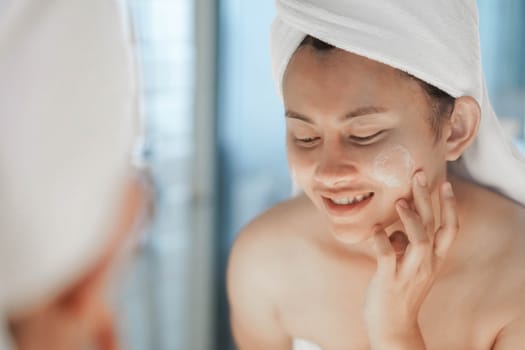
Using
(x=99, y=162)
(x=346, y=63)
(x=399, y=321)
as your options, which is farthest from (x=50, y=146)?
(x=399, y=321)

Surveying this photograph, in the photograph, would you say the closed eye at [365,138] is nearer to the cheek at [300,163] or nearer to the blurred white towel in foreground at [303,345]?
the cheek at [300,163]

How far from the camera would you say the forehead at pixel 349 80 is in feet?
2.49

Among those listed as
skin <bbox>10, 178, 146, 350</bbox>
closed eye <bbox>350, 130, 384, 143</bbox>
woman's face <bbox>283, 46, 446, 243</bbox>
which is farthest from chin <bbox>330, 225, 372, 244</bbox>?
skin <bbox>10, 178, 146, 350</bbox>

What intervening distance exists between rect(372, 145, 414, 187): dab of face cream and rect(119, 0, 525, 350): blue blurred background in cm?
16

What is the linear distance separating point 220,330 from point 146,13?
462mm

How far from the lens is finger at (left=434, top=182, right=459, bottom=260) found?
79 centimetres

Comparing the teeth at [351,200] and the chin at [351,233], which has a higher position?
the teeth at [351,200]

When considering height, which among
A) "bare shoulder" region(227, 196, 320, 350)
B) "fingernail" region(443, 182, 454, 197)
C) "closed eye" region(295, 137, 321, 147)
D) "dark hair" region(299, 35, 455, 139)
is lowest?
"bare shoulder" region(227, 196, 320, 350)

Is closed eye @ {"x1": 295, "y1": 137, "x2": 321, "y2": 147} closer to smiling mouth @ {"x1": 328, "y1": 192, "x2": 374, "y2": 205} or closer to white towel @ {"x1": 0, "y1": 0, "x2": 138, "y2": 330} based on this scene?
smiling mouth @ {"x1": 328, "y1": 192, "x2": 374, "y2": 205}

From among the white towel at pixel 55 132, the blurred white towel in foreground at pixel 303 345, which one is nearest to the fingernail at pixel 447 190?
the blurred white towel in foreground at pixel 303 345

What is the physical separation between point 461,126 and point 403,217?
12 cm

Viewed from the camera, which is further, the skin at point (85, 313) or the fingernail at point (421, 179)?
the fingernail at point (421, 179)

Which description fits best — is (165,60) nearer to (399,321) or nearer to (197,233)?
(197,233)

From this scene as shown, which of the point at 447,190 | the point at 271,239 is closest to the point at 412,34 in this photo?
the point at 447,190
